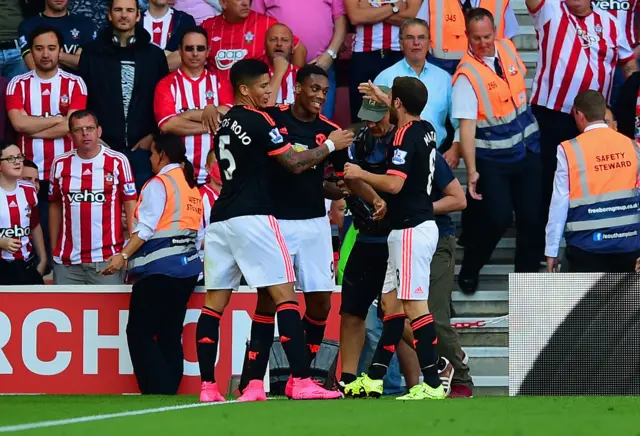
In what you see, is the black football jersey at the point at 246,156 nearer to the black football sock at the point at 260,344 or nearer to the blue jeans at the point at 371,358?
the black football sock at the point at 260,344

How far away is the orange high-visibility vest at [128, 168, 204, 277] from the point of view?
10562 mm

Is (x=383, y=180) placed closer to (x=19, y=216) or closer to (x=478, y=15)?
(x=478, y=15)

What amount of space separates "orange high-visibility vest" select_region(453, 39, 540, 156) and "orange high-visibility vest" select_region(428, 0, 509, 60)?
667 mm

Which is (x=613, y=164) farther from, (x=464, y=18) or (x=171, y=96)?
(x=171, y=96)

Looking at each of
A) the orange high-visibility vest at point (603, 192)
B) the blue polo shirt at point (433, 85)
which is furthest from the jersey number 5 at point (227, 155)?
the blue polo shirt at point (433, 85)

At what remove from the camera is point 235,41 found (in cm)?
1234

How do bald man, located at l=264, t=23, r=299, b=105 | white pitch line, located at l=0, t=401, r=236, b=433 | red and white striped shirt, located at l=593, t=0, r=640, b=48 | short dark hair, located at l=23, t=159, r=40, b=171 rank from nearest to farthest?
white pitch line, located at l=0, t=401, r=236, b=433
short dark hair, located at l=23, t=159, r=40, b=171
bald man, located at l=264, t=23, r=299, b=105
red and white striped shirt, located at l=593, t=0, r=640, b=48

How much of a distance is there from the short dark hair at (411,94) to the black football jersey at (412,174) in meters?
0.09

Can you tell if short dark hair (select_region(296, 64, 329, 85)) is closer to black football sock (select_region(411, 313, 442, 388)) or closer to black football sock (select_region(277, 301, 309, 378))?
black football sock (select_region(277, 301, 309, 378))

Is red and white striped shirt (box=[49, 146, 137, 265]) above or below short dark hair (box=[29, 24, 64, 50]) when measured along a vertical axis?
below

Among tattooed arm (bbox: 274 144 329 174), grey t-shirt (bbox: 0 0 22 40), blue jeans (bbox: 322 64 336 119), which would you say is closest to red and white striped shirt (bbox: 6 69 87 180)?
grey t-shirt (bbox: 0 0 22 40)

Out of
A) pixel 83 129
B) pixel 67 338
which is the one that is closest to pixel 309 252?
pixel 67 338

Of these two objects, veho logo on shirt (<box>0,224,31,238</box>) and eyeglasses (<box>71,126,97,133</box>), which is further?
veho logo on shirt (<box>0,224,31,238</box>)

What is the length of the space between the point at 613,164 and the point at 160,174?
11.3 ft
